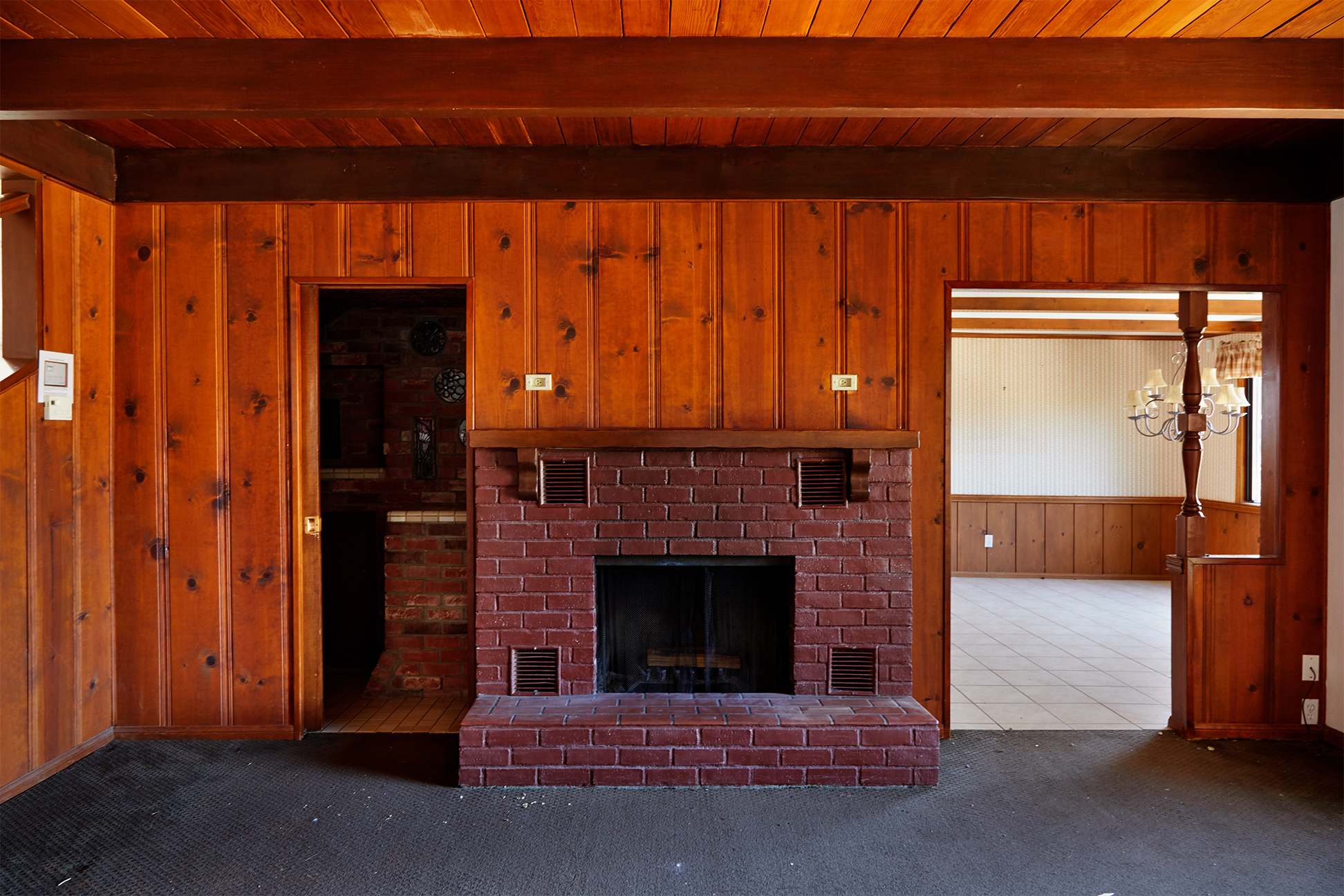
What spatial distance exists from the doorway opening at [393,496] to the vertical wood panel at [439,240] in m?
0.71

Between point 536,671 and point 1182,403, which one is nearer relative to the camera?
point 536,671

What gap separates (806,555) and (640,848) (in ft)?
4.16

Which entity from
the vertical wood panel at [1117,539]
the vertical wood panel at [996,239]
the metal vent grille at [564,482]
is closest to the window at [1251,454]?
the vertical wood panel at [1117,539]

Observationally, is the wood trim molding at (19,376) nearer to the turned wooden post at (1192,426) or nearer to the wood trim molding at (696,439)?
the wood trim molding at (696,439)

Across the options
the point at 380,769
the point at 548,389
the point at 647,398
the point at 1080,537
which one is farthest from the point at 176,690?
the point at 1080,537

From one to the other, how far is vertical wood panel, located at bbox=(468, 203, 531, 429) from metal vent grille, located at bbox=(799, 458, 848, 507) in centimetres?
120

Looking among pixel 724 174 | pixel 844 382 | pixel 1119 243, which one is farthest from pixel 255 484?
pixel 1119 243

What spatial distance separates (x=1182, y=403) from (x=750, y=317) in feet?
10.2

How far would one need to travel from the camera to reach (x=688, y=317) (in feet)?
9.95

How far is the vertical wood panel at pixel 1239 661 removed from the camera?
3.09 m

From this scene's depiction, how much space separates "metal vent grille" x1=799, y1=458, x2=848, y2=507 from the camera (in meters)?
2.99

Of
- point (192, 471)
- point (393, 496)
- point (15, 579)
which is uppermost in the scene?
point (192, 471)

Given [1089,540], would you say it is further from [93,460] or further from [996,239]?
[93,460]

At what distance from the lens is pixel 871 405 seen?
3047 mm
